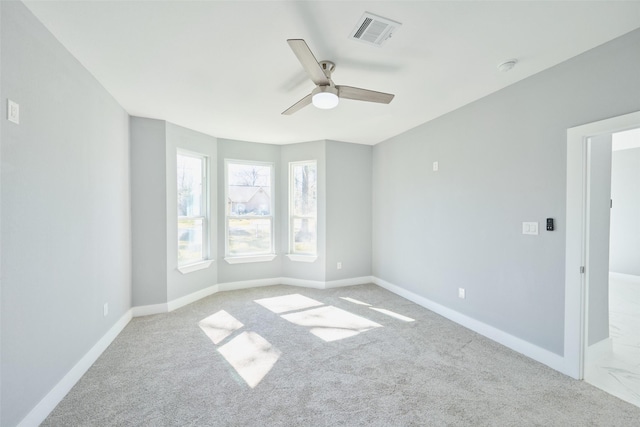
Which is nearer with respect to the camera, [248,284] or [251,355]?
[251,355]

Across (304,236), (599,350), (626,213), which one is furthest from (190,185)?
(626,213)

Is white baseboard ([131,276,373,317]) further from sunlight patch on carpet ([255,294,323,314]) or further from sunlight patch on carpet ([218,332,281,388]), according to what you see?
sunlight patch on carpet ([218,332,281,388])

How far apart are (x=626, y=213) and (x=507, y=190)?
4771mm

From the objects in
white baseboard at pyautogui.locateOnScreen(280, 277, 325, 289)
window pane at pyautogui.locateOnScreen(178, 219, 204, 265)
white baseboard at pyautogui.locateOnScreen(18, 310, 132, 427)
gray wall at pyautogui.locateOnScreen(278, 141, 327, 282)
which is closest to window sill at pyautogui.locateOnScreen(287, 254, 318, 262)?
gray wall at pyautogui.locateOnScreen(278, 141, 327, 282)

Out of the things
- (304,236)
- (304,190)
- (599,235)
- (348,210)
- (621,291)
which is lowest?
(621,291)

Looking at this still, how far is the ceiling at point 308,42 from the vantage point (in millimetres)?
1636

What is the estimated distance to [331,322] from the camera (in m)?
3.28

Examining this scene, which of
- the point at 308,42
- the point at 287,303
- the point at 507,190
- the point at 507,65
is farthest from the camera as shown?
the point at 287,303

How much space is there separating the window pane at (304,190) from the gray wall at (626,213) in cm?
596

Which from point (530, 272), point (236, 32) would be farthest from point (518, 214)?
point (236, 32)

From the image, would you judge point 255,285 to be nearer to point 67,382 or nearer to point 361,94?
point 67,382

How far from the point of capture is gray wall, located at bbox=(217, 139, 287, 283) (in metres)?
4.57

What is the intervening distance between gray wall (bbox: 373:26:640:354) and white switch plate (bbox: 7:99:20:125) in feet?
12.4

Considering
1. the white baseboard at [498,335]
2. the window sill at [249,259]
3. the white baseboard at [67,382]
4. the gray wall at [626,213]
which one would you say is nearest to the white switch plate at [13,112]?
the white baseboard at [67,382]
